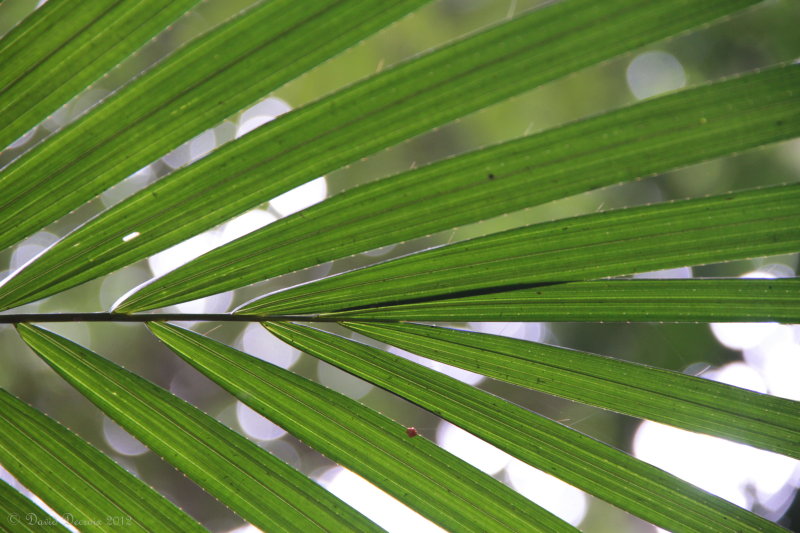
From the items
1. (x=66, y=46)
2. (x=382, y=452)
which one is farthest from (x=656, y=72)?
(x=66, y=46)

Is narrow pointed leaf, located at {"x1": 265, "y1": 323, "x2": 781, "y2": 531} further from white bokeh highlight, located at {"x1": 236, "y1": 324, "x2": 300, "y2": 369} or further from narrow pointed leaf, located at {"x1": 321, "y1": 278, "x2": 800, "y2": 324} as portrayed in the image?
white bokeh highlight, located at {"x1": 236, "y1": 324, "x2": 300, "y2": 369}

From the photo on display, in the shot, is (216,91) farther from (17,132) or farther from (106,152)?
(17,132)

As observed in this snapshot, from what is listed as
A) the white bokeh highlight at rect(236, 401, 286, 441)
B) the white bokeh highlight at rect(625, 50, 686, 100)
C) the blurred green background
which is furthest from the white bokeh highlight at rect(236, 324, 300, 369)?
the white bokeh highlight at rect(625, 50, 686, 100)

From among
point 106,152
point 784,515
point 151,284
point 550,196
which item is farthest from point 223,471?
point 784,515

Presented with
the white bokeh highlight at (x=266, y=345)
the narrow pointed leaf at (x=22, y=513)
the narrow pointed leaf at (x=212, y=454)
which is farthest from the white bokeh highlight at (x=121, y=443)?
the narrow pointed leaf at (x=212, y=454)

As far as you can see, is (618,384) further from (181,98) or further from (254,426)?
(254,426)

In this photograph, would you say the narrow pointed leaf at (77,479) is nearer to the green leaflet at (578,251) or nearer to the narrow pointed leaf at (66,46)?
the green leaflet at (578,251)

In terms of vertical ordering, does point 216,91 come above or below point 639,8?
below
